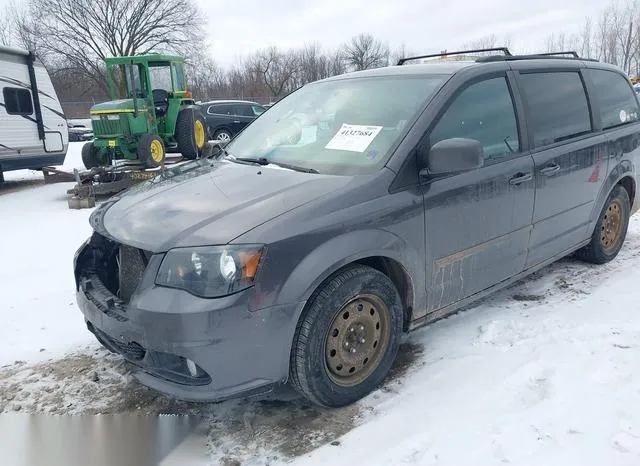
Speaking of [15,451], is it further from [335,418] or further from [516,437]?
[516,437]

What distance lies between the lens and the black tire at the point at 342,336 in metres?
2.57

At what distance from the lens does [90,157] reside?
1169cm

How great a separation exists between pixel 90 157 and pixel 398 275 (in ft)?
34.3

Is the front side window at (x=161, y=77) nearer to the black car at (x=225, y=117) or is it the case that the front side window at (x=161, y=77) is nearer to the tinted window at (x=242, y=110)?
the black car at (x=225, y=117)

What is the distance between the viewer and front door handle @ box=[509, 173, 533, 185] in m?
3.49

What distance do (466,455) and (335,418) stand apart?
27.5 inches

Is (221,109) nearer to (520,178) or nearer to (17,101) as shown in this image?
(17,101)

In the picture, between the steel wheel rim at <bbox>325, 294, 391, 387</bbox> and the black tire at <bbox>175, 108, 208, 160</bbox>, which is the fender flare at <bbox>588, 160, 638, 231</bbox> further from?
the black tire at <bbox>175, 108, 208, 160</bbox>

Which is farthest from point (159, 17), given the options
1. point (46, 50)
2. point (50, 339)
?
point (50, 339)

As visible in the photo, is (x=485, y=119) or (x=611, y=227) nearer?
(x=485, y=119)

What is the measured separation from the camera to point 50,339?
12.6 ft

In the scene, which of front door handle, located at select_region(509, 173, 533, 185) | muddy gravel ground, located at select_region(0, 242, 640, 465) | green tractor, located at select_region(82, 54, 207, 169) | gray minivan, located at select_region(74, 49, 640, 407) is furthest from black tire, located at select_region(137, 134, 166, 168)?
front door handle, located at select_region(509, 173, 533, 185)

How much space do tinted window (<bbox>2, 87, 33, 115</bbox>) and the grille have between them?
4.35 ft

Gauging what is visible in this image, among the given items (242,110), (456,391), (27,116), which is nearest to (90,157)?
(27,116)
